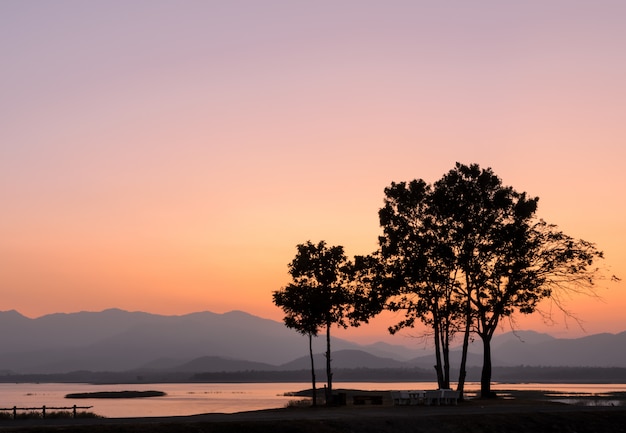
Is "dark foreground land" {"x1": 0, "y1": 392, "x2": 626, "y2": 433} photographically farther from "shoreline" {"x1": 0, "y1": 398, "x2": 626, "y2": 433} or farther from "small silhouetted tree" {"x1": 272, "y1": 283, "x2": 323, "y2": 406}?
"small silhouetted tree" {"x1": 272, "y1": 283, "x2": 323, "y2": 406}

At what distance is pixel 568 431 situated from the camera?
50625mm

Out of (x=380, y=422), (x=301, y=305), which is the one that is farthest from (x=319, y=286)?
(x=380, y=422)

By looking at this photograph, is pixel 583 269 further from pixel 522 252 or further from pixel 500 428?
pixel 500 428

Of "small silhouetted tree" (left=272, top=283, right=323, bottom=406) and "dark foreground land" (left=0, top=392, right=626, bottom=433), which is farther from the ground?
"small silhouetted tree" (left=272, top=283, right=323, bottom=406)

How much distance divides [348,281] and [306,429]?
3805cm

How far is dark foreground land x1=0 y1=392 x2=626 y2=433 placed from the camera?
1736 inches

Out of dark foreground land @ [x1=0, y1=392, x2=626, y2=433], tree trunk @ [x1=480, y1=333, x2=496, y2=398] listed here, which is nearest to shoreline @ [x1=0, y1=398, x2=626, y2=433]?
dark foreground land @ [x1=0, y1=392, x2=626, y2=433]

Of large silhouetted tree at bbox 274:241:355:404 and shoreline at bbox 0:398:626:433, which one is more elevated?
large silhouetted tree at bbox 274:241:355:404

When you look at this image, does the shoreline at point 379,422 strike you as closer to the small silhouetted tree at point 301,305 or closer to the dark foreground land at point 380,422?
the dark foreground land at point 380,422

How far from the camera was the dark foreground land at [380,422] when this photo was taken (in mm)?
44094

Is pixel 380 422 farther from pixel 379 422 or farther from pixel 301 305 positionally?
pixel 301 305

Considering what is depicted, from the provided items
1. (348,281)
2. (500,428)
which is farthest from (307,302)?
(500,428)

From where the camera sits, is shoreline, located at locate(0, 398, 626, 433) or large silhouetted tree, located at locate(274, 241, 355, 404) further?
large silhouetted tree, located at locate(274, 241, 355, 404)

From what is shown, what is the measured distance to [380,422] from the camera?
49188 millimetres
